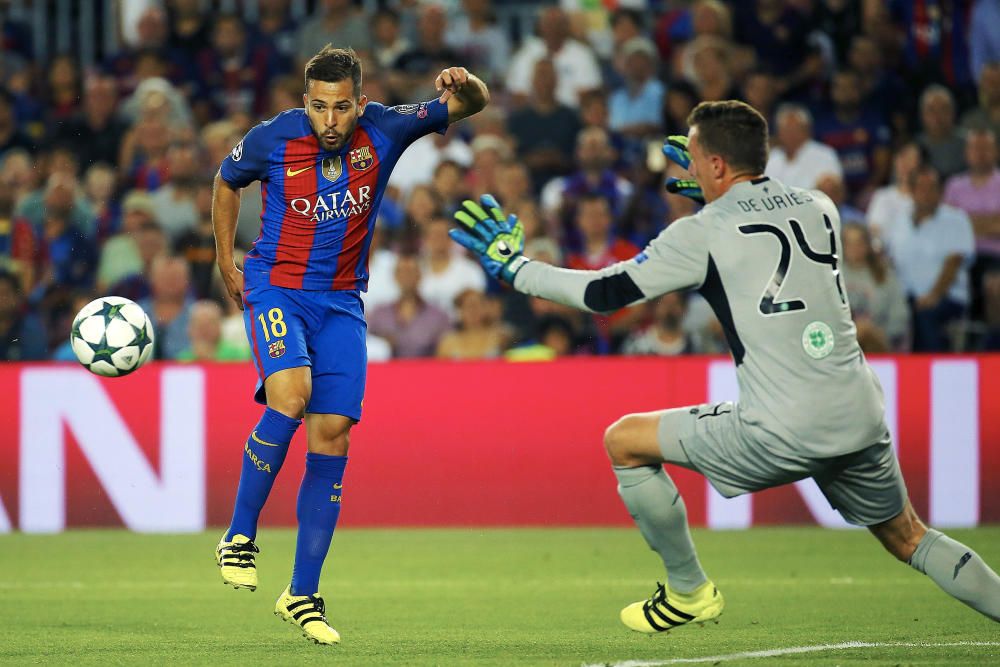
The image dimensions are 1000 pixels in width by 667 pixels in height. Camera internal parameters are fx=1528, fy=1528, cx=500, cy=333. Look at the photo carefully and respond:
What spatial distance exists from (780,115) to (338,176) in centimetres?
698

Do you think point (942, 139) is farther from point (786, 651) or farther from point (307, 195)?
point (786, 651)

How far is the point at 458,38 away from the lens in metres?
14.7

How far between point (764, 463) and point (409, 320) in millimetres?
6826

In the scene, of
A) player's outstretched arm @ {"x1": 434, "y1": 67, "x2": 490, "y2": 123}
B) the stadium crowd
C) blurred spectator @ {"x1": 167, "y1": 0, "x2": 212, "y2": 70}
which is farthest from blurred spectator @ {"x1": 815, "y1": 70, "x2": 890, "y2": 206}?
player's outstretched arm @ {"x1": 434, "y1": 67, "x2": 490, "y2": 123}

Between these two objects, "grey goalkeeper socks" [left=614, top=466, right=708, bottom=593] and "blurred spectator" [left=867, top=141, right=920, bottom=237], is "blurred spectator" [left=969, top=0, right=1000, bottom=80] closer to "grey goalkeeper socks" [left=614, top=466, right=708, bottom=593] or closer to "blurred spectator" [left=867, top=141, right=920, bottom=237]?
"blurred spectator" [left=867, top=141, right=920, bottom=237]

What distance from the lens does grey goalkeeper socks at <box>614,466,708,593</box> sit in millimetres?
5633

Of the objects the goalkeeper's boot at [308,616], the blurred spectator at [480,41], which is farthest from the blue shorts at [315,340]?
the blurred spectator at [480,41]

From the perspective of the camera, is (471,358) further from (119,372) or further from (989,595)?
(989,595)

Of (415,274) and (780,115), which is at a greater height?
(780,115)

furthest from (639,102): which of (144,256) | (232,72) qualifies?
(144,256)

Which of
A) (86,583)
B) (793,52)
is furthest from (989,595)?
(793,52)

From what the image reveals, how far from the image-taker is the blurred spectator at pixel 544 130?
1342 centimetres

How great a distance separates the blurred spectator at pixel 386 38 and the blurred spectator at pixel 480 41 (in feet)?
1.71

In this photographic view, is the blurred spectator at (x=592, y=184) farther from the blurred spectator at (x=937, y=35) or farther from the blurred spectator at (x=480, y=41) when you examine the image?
the blurred spectator at (x=937, y=35)
